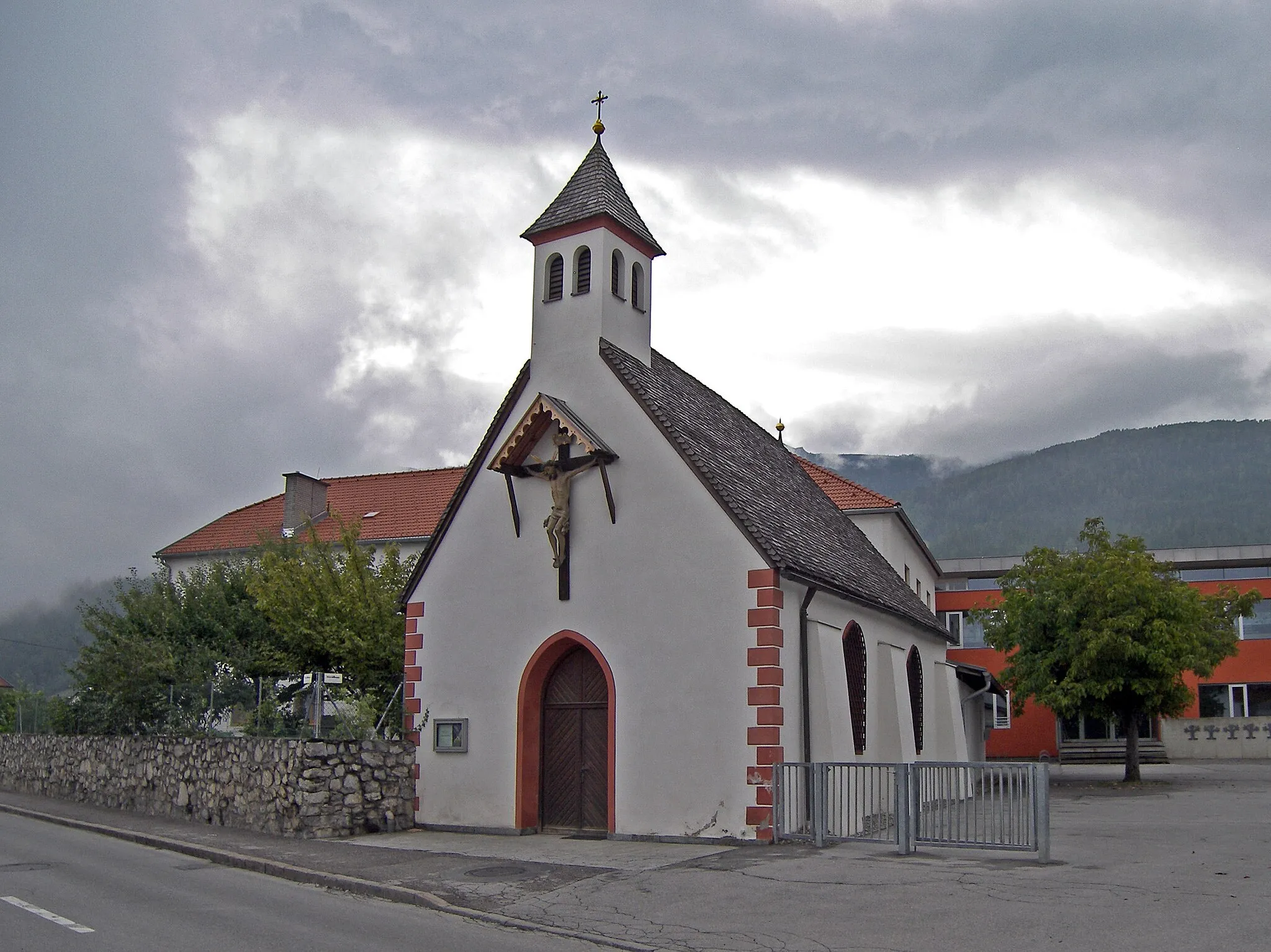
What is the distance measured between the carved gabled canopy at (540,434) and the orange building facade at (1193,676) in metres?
30.3

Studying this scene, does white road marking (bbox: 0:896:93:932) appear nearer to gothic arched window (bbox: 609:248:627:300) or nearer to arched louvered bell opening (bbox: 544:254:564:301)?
arched louvered bell opening (bbox: 544:254:564:301)

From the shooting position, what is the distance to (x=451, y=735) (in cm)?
2002

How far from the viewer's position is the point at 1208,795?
86.0ft

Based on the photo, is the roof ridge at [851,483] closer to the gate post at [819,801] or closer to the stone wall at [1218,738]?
the stone wall at [1218,738]

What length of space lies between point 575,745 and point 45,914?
897 cm

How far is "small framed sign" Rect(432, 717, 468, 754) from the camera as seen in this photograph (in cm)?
1984

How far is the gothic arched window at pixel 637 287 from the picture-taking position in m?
21.3

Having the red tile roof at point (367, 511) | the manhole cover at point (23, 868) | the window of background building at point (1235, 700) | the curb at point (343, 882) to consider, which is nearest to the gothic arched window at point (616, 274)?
the curb at point (343, 882)

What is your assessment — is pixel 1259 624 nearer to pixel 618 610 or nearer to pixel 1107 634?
pixel 1107 634

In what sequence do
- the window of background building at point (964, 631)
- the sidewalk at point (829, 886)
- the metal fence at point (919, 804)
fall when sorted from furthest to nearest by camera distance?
the window of background building at point (964, 631) → the metal fence at point (919, 804) → the sidewalk at point (829, 886)

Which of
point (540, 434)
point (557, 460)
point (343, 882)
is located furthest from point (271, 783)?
point (540, 434)

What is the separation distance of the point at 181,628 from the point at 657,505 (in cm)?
1398

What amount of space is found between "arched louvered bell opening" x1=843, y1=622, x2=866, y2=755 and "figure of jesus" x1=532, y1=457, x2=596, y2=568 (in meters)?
4.91

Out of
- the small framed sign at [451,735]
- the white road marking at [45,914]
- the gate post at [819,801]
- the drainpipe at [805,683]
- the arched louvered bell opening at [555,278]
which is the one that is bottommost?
the white road marking at [45,914]
